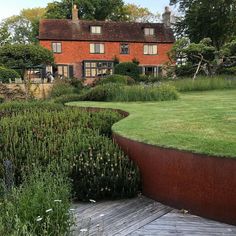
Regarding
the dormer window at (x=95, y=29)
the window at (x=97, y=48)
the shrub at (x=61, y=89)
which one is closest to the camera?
the shrub at (x=61, y=89)

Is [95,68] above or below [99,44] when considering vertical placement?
below

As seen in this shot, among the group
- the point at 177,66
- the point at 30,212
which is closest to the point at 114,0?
the point at 177,66

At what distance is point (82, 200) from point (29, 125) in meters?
2.41

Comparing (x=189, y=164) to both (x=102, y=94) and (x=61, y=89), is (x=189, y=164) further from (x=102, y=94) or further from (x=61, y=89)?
(x=61, y=89)

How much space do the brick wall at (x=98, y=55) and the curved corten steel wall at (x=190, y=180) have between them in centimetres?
4368

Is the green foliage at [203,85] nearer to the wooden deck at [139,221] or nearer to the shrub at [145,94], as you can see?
the shrub at [145,94]

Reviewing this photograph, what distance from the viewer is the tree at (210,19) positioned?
147 feet

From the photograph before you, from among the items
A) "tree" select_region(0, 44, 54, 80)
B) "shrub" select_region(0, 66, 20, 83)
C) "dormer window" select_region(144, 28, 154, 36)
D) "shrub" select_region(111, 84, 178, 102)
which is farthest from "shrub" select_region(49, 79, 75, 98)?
"dormer window" select_region(144, 28, 154, 36)

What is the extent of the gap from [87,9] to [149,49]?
11984mm

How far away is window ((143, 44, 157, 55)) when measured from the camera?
51.5 meters

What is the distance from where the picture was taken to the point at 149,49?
5162 cm

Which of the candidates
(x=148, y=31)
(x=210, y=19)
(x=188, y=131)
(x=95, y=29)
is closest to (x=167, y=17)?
Answer: (x=148, y=31)

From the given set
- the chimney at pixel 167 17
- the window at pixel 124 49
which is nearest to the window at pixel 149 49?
the window at pixel 124 49

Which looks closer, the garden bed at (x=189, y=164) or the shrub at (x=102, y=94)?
the garden bed at (x=189, y=164)
